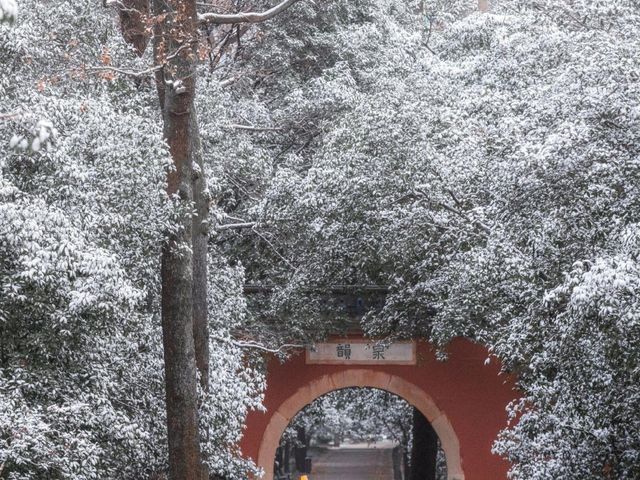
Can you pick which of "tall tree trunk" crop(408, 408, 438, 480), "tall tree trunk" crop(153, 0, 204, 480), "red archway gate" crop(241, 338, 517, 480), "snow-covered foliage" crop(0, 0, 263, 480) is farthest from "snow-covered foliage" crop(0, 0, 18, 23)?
"tall tree trunk" crop(408, 408, 438, 480)

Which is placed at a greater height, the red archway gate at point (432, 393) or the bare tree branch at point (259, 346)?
the bare tree branch at point (259, 346)

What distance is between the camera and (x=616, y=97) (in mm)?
7500

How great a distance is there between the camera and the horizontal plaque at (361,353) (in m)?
12.8

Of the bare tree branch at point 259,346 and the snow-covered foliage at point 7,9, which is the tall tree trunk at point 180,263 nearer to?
the bare tree branch at point 259,346

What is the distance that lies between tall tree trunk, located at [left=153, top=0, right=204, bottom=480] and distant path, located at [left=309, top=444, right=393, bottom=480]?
64.2ft

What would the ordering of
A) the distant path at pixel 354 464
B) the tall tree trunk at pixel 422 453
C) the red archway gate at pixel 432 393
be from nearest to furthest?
the red archway gate at pixel 432 393 < the tall tree trunk at pixel 422 453 < the distant path at pixel 354 464

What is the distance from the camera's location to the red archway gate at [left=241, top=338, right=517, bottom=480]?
509 inches

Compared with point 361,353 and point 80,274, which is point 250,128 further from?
point 80,274

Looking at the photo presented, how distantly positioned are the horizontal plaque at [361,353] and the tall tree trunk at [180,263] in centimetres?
461

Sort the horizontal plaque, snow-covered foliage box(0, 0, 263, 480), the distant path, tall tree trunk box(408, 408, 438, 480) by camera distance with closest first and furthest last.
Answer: snow-covered foliage box(0, 0, 263, 480) → the horizontal plaque → tall tree trunk box(408, 408, 438, 480) → the distant path

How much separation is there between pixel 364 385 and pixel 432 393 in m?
0.84

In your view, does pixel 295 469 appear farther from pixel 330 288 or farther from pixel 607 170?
pixel 607 170

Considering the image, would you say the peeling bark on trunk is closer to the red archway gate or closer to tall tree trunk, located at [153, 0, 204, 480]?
tall tree trunk, located at [153, 0, 204, 480]

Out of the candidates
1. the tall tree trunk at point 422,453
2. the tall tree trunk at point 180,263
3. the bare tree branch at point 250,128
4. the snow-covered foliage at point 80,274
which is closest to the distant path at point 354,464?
the tall tree trunk at point 422,453
